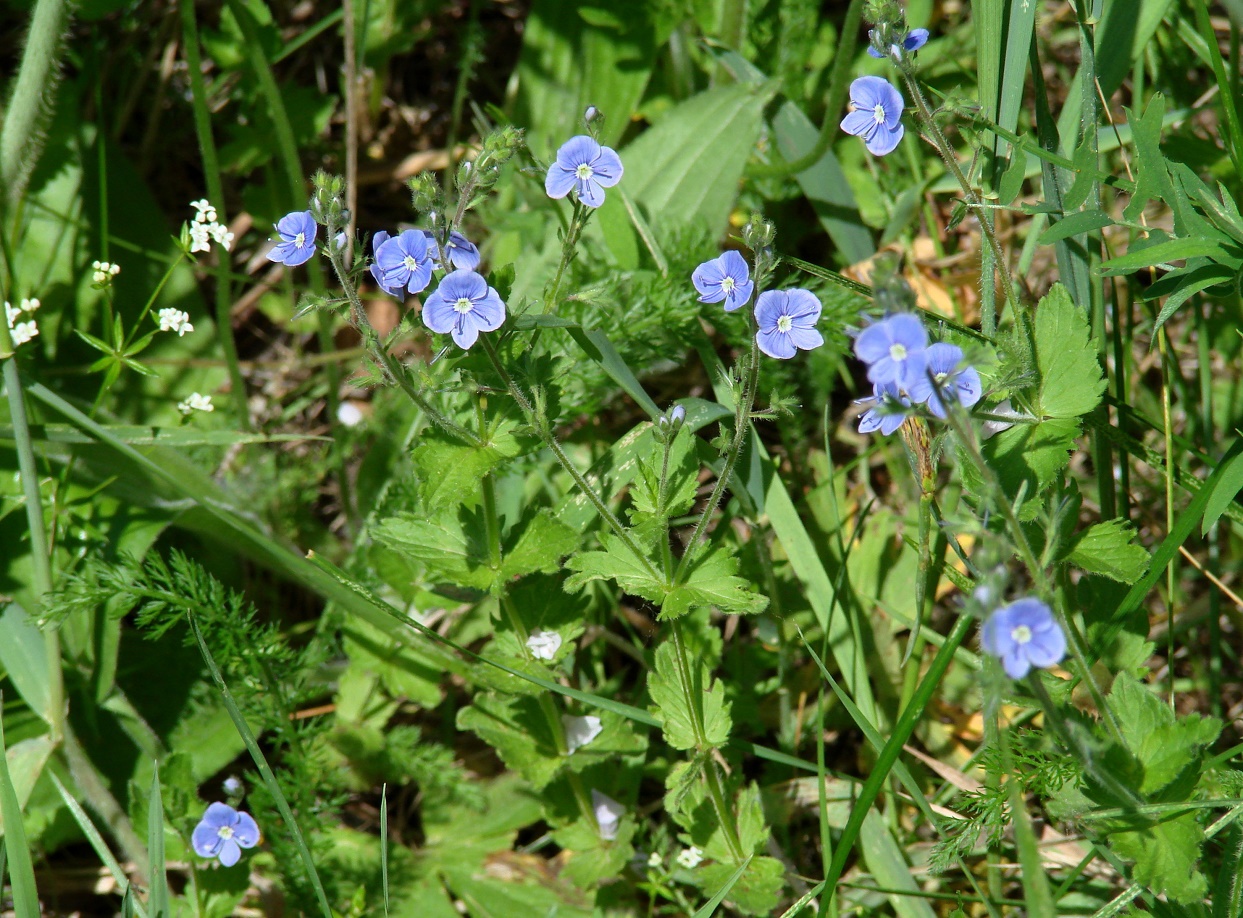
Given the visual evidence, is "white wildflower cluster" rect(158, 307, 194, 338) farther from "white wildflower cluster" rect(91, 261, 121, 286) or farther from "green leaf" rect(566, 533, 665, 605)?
"green leaf" rect(566, 533, 665, 605)

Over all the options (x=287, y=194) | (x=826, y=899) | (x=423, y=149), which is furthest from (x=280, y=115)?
(x=826, y=899)

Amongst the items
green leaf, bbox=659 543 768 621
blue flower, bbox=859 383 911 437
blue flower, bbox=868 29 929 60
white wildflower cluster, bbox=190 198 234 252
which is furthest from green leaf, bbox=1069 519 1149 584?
white wildflower cluster, bbox=190 198 234 252

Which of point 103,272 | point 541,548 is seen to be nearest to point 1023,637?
point 541,548

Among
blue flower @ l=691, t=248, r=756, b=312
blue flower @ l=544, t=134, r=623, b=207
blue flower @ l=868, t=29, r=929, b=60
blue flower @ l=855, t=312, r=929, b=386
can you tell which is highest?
blue flower @ l=868, t=29, r=929, b=60

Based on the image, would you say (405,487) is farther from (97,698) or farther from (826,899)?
(826,899)

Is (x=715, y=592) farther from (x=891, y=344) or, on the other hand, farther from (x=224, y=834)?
(x=224, y=834)

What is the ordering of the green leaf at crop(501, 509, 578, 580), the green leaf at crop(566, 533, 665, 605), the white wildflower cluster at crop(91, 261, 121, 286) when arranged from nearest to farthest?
the green leaf at crop(566, 533, 665, 605) → the green leaf at crop(501, 509, 578, 580) → the white wildflower cluster at crop(91, 261, 121, 286)
